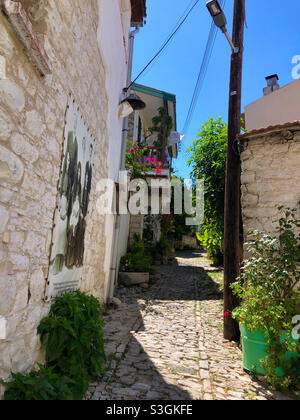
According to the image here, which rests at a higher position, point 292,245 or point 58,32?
point 58,32

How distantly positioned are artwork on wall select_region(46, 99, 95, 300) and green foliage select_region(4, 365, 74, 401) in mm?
740

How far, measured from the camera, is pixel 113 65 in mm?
5660

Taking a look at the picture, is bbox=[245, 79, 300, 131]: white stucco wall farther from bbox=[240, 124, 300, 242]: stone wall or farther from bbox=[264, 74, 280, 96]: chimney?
bbox=[240, 124, 300, 242]: stone wall

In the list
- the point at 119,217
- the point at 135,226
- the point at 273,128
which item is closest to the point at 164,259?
the point at 135,226

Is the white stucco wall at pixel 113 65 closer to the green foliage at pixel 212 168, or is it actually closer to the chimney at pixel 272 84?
the green foliage at pixel 212 168

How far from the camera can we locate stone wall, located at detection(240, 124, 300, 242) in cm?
415

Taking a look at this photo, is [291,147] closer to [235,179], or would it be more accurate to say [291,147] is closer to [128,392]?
[235,179]

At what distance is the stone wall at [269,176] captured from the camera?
13.6 feet

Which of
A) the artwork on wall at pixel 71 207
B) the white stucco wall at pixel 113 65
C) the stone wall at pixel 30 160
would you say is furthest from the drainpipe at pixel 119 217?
the stone wall at pixel 30 160
